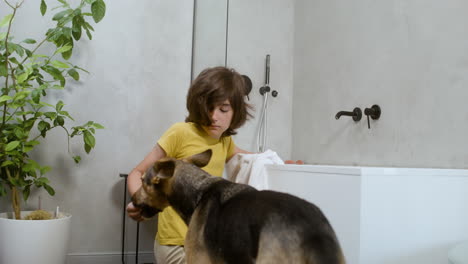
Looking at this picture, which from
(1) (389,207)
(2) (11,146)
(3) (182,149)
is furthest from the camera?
(2) (11,146)

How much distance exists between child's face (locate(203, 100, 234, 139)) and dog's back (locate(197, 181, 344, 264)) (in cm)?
50

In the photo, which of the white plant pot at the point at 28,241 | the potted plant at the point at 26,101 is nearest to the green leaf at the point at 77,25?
the potted plant at the point at 26,101

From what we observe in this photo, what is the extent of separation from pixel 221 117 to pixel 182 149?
18cm

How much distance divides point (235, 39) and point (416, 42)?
0.97 meters

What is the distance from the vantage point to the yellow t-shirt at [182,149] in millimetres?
1163

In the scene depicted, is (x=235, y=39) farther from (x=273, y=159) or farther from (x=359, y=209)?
(x=359, y=209)

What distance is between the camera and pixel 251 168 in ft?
4.23

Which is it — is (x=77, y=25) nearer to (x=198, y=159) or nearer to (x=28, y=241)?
(x=28, y=241)

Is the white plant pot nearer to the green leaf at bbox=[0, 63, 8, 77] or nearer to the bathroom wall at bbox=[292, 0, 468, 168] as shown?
the green leaf at bbox=[0, 63, 8, 77]

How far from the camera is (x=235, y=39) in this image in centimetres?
224

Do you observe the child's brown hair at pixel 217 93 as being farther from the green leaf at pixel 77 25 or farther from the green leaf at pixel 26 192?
the green leaf at pixel 26 192

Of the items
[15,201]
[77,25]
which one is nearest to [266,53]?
[77,25]

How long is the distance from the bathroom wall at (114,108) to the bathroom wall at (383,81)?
0.71 m

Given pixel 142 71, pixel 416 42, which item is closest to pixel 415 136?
pixel 416 42
